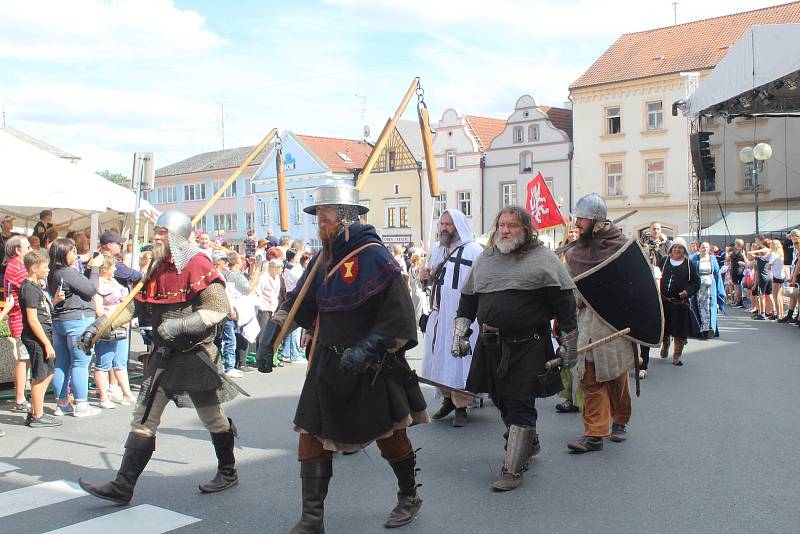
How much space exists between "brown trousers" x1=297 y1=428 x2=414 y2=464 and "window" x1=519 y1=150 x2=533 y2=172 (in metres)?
37.6

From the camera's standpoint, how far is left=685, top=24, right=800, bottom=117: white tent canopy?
10305 mm

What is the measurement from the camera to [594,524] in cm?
443

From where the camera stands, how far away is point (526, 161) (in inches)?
1624

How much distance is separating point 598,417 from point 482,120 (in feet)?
139

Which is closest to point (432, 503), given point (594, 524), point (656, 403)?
point (594, 524)

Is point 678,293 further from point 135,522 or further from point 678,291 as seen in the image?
point 135,522

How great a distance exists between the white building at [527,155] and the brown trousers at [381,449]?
116ft

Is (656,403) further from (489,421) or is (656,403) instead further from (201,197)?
(201,197)

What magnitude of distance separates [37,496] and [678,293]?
810 cm

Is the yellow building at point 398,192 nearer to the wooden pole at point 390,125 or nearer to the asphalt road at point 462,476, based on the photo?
the wooden pole at point 390,125

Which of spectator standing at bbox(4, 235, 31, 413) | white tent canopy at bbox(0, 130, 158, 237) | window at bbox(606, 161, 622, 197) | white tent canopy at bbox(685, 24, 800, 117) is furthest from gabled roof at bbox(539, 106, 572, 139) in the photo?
spectator standing at bbox(4, 235, 31, 413)

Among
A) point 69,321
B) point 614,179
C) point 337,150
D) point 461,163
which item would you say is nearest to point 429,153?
point 69,321

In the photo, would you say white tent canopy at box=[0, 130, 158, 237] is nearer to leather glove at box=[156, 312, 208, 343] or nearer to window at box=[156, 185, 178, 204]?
leather glove at box=[156, 312, 208, 343]

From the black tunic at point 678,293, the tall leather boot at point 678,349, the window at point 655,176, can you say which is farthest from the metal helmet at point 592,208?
the window at point 655,176
